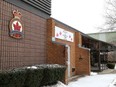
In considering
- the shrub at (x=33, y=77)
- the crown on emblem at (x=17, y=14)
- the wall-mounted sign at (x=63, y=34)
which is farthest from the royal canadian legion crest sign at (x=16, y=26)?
the wall-mounted sign at (x=63, y=34)


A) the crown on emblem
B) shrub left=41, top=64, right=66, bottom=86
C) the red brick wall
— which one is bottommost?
shrub left=41, top=64, right=66, bottom=86

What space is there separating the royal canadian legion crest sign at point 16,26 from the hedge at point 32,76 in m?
1.70

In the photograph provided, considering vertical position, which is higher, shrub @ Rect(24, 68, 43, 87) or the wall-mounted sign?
the wall-mounted sign

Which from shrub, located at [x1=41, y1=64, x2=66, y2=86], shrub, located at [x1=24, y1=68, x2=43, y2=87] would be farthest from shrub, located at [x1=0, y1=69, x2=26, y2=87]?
shrub, located at [x1=41, y1=64, x2=66, y2=86]

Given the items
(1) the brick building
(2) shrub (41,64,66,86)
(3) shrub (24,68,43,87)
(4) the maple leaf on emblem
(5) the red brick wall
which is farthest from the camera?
(2) shrub (41,64,66,86)

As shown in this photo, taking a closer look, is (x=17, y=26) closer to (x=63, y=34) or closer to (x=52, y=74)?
(x=52, y=74)

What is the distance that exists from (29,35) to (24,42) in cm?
67

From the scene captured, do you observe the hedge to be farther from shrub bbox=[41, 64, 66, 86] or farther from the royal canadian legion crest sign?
the royal canadian legion crest sign

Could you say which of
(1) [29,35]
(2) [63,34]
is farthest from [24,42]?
(2) [63,34]

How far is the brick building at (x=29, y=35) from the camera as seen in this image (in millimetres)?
9259

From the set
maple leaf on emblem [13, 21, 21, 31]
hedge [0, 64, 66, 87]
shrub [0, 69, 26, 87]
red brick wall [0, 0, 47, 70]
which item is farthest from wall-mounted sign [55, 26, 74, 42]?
shrub [0, 69, 26, 87]

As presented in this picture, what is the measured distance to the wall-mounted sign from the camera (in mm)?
14367

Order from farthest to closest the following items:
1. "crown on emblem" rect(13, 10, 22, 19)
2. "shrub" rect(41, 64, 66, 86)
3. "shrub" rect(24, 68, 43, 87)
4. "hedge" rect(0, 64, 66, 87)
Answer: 1. "shrub" rect(41, 64, 66, 86)
2. "crown on emblem" rect(13, 10, 22, 19)
3. "shrub" rect(24, 68, 43, 87)
4. "hedge" rect(0, 64, 66, 87)

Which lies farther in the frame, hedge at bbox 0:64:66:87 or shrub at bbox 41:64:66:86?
shrub at bbox 41:64:66:86
